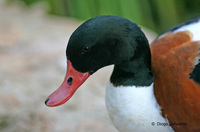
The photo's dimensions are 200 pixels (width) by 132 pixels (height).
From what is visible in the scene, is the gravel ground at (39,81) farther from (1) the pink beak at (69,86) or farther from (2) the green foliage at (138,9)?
(1) the pink beak at (69,86)

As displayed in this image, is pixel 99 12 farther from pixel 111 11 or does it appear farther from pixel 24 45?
pixel 24 45

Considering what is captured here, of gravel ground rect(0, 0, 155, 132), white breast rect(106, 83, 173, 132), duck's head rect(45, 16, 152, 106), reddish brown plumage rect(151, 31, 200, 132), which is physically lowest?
gravel ground rect(0, 0, 155, 132)

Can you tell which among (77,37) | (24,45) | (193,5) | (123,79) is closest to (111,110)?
(123,79)

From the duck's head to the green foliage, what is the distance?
156cm

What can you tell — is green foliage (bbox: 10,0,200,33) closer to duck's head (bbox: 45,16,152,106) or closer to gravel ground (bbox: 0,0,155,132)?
gravel ground (bbox: 0,0,155,132)

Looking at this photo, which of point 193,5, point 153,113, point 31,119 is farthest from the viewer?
point 193,5

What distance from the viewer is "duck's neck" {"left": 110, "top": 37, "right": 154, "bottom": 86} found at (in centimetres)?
148

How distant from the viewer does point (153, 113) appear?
4.81 ft

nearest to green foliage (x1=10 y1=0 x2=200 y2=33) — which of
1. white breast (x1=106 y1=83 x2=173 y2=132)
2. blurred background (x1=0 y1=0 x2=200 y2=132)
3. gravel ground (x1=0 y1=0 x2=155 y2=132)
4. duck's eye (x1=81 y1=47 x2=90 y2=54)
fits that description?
blurred background (x1=0 y1=0 x2=200 y2=132)

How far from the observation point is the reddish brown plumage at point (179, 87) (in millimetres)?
1346

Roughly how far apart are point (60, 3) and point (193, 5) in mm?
1368

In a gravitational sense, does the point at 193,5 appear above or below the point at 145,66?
below

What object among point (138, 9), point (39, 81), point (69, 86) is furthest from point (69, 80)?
point (138, 9)

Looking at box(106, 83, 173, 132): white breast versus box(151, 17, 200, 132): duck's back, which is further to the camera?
box(106, 83, 173, 132): white breast
